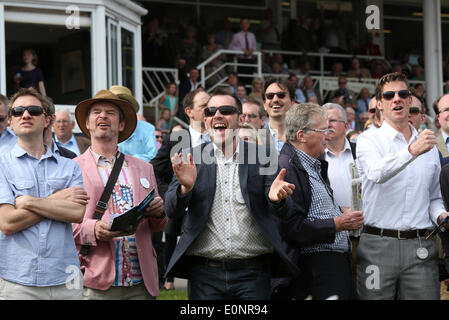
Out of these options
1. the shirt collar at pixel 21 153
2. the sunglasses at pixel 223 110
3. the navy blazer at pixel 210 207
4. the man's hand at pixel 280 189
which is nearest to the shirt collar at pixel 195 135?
the sunglasses at pixel 223 110

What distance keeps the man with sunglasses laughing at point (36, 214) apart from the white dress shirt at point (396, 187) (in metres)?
2.06

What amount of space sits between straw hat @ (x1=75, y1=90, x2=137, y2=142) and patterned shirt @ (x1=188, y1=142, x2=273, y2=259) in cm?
98

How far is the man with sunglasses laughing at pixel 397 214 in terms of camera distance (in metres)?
5.61

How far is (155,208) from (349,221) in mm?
1326

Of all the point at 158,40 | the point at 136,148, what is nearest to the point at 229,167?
the point at 136,148

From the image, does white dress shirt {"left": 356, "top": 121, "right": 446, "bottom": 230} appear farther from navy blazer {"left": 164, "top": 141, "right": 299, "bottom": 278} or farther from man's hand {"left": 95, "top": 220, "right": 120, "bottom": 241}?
man's hand {"left": 95, "top": 220, "right": 120, "bottom": 241}

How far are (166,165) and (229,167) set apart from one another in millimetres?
1622

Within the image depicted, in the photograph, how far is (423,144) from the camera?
5.30 m

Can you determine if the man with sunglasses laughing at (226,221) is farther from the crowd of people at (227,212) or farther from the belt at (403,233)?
the belt at (403,233)

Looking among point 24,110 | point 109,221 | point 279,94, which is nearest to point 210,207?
point 109,221

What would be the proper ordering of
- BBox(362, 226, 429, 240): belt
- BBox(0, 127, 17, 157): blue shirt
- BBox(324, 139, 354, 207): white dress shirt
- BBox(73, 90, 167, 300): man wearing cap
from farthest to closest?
1. BBox(0, 127, 17, 157): blue shirt
2. BBox(324, 139, 354, 207): white dress shirt
3. BBox(362, 226, 429, 240): belt
4. BBox(73, 90, 167, 300): man wearing cap

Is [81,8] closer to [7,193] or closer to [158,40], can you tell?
[158,40]

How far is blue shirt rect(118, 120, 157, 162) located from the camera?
866cm

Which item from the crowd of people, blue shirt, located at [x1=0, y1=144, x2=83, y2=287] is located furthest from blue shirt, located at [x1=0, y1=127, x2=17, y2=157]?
blue shirt, located at [x1=0, y1=144, x2=83, y2=287]
